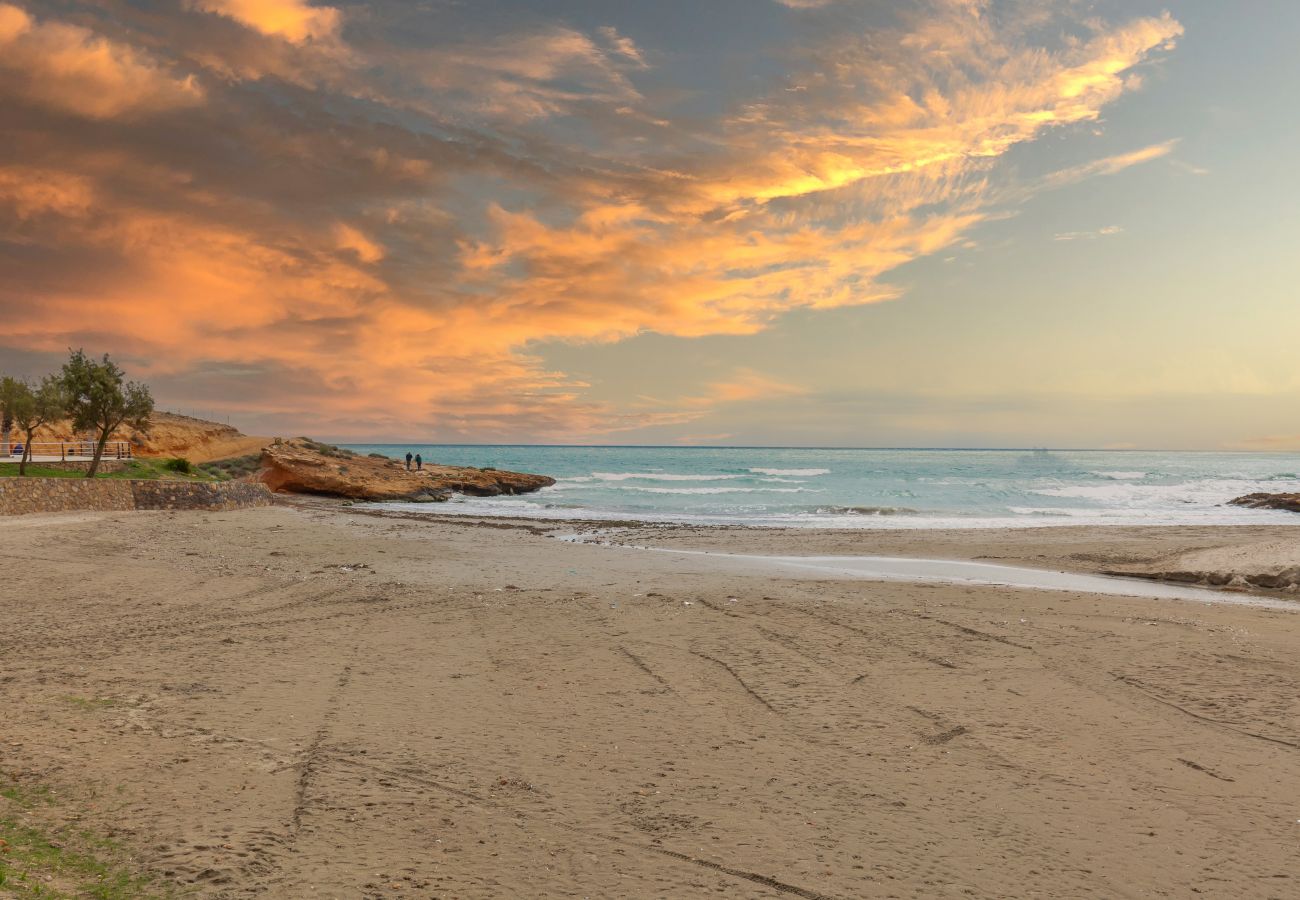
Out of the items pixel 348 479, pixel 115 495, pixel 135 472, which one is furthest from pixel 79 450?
pixel 115 495

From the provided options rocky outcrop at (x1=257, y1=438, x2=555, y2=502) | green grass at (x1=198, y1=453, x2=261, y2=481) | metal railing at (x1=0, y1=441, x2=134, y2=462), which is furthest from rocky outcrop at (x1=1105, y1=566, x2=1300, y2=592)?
green grass at (x1=198, y1=453, x2=261, y2=481)

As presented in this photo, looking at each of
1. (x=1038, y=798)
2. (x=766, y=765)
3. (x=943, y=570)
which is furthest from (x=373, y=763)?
(x=943, y=570)

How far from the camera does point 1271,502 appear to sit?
4772 centimetres

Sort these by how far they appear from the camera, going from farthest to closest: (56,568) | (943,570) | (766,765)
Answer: (943,570) < (56,568) < (766,765)

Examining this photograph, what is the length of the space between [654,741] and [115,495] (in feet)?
105

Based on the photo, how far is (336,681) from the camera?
27.9ft

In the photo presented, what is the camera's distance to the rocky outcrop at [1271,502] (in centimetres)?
4628

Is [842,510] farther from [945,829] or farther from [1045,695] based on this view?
[945,829]

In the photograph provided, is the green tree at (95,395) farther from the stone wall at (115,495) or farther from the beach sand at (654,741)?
the beach sand at (654,741)

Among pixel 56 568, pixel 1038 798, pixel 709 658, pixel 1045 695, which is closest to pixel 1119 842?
pixel 1038 798

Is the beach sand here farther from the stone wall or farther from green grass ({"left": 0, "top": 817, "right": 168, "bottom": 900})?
the stone wall

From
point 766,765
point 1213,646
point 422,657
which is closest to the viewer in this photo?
point 766,765

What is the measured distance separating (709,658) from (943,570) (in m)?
11.9

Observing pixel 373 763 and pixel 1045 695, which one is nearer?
pixel 373 763
